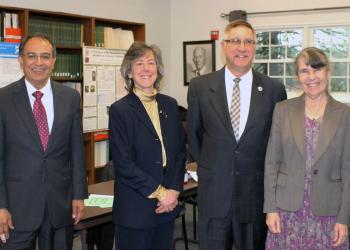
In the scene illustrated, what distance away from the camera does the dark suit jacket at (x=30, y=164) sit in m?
2.39

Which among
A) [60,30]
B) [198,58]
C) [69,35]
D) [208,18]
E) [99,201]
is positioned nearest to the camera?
[99,201]

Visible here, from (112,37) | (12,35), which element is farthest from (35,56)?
(112,37)

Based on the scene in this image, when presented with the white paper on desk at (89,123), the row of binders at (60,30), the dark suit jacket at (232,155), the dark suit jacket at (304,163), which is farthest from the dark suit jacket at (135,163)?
the white paper on desk at (89,123)

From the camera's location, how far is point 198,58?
7621mm

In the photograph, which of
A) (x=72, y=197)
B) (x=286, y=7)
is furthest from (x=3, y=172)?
(x=286, y=7)

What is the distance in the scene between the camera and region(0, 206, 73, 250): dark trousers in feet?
7.87

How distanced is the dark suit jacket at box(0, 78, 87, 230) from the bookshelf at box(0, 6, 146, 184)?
2.94 metres

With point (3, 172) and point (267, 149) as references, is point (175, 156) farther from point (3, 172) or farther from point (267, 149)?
point (3, 172)

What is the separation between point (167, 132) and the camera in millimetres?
2639

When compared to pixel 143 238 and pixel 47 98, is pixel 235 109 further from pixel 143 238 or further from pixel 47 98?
pixel 47 98

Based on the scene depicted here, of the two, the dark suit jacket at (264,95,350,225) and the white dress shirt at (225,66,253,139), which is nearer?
the dark suit jacket at (264,95,350,225)

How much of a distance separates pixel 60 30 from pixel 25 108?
3358 mm

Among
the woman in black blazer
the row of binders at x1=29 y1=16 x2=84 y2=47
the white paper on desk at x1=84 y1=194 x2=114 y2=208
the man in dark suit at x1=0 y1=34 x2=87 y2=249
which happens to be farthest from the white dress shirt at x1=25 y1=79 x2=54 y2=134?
the row of binders at x1=29 y1=16 x2=84 y2=47

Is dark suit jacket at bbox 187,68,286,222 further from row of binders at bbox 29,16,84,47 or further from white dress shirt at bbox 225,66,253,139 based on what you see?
row of binders at bbox 29,16,84,47
